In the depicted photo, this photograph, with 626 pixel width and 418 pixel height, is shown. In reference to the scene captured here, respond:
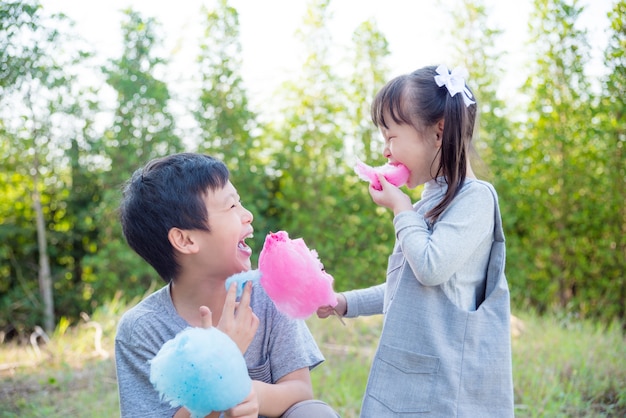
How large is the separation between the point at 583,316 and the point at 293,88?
3.59 m

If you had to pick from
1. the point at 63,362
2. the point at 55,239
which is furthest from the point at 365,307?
the point at 55,239

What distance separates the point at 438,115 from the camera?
85.6 inches

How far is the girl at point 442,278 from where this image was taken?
2.04 metres

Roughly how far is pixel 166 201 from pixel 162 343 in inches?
18.0

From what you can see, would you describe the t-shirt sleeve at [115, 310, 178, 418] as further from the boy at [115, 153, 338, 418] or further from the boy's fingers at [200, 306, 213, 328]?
the boy's fingers at [200, 306, 213, 328]

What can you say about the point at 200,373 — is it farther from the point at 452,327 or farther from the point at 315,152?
the point at 315,152

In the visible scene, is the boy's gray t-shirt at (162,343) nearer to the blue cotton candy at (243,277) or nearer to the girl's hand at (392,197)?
the blue cotton candy at (243,277)

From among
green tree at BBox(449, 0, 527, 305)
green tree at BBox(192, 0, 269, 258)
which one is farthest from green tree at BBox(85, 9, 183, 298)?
green tree at BBox(449, 0, 527, 305)

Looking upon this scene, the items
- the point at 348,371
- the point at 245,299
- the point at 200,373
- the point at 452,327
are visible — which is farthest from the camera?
the point at 348,371

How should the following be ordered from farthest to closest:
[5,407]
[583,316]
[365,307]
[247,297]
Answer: [583,316] < [5,407] < [365,307] < [247,297]

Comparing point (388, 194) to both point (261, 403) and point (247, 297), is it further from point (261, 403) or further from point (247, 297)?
point (261, 403)

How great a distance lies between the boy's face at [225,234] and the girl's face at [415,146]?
549 mm

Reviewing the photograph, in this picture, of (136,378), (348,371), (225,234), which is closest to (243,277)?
(225,234)

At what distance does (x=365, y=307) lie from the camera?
2.42 m
